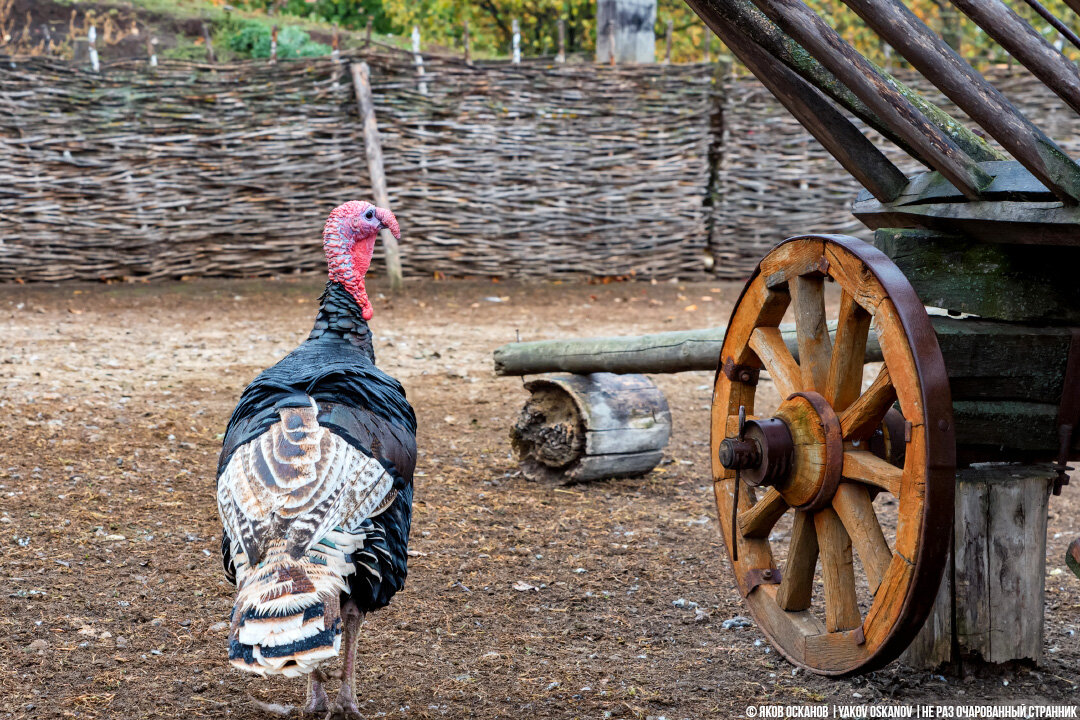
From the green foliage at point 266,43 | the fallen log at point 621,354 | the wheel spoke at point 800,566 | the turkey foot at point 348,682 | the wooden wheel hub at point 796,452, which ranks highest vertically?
the green foliage at point 266,43

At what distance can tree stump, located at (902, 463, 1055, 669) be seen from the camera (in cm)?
282

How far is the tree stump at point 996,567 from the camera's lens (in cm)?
282

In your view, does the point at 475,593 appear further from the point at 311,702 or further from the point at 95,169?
the point at 95,169

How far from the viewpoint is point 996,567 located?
2.82 metres

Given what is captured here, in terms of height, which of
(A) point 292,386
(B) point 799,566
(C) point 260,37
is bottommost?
(B) point 799,566

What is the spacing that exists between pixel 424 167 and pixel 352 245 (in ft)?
23.1

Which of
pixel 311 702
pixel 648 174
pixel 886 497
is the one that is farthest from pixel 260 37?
pixel 311 702

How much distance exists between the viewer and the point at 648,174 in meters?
11.3

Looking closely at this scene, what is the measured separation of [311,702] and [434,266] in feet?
27.3

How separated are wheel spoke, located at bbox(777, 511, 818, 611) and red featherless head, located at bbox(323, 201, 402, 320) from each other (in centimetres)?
174

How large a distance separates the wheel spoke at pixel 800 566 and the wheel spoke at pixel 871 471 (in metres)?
0.36

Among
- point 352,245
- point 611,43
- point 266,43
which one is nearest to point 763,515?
point 352,245

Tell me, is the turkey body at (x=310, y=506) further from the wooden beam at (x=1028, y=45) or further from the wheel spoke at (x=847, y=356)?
the wooden beam at (x=1028, y=45)

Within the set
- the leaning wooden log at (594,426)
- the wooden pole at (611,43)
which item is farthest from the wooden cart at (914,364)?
the wooden pole at (611,43)
